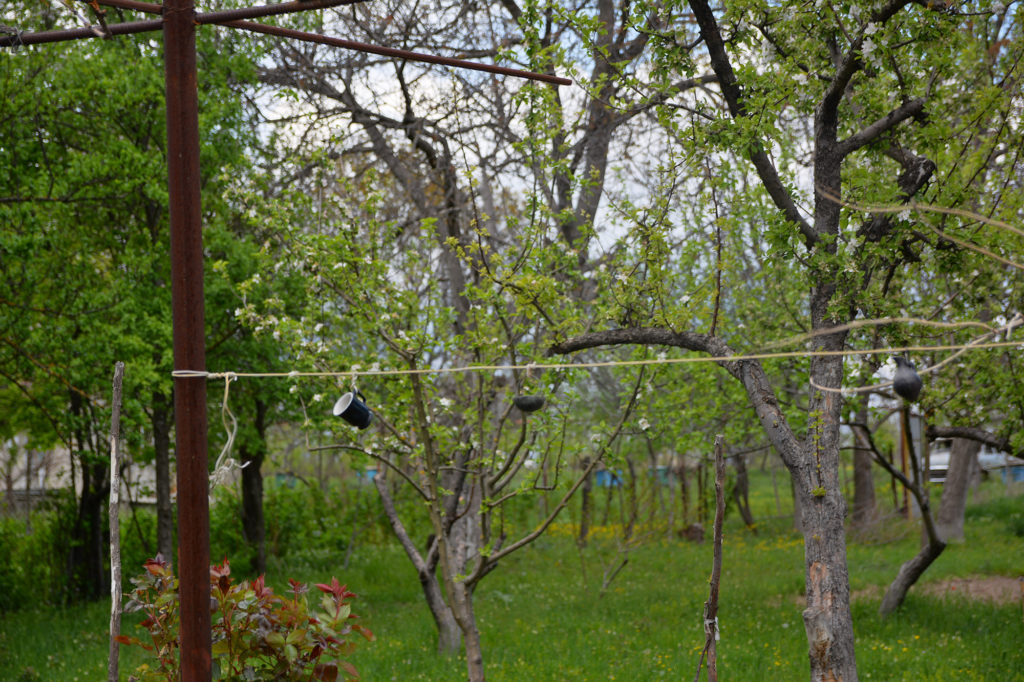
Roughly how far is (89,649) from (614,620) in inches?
205

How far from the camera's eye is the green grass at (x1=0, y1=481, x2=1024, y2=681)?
22.2 ft

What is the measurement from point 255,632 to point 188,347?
1564 millimetres

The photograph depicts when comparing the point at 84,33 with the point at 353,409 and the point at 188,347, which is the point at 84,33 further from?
the point at 353,409

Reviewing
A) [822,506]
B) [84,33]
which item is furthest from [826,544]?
[84,33]

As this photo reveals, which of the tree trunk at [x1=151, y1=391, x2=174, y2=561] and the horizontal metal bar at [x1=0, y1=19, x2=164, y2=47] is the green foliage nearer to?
the tree trunk at [x1=151, y1=391, x2=174, y2=561]

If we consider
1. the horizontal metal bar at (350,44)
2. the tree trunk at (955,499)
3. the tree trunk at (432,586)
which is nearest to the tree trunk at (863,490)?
the tree trunk at (955,499)

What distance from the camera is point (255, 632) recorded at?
13.4ft

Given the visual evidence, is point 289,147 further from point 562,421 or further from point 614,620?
point 614,620

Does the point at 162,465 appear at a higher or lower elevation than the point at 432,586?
higher

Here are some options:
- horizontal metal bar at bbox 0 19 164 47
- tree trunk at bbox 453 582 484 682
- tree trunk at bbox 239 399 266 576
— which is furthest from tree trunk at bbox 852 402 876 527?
horizontal metal bar at bbox 0 19 164 47

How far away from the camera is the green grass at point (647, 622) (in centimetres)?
676

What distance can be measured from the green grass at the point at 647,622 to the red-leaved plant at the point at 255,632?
2.73 m

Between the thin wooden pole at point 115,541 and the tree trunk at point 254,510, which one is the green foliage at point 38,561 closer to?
the tree trunk at point 254,510

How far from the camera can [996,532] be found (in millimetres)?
13805
